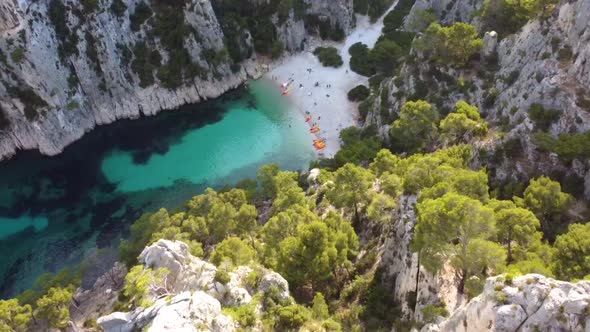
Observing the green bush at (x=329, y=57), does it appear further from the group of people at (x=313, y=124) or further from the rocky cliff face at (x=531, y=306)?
the rocky cliff face at (x=531, y=306)

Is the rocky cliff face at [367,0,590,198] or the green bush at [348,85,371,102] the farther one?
the green bush at [348,85,371,102]

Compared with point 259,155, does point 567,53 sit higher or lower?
higher

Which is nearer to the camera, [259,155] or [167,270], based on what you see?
[167,270]

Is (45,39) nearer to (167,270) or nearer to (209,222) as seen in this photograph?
(209,222)

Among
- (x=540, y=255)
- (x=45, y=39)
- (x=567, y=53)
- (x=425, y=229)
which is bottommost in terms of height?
(x=540, y=255)

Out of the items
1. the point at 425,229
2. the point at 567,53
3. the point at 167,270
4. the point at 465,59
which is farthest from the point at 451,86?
the point at 167,270

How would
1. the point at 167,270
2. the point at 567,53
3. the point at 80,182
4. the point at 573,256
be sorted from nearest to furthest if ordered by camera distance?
the point at 573,256 < the point at 167,270 < the point at 567,53 < the point at 80,182

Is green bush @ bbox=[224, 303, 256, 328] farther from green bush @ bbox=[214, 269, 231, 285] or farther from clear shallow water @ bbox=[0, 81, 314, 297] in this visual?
clear shallow water @ bbox=[0, 81, 314, 297]

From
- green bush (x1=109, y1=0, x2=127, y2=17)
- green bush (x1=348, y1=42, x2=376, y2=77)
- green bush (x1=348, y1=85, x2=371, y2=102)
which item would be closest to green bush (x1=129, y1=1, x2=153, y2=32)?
green bush (x1=109, y1=0, x2=127, y2=17)
